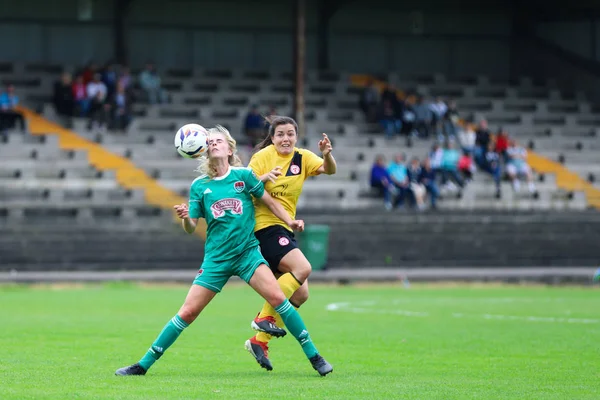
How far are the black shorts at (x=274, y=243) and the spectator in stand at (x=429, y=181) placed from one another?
20881mm

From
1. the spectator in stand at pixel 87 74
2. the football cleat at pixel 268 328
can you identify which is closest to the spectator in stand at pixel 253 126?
the spectator in stand at pixel 87 74

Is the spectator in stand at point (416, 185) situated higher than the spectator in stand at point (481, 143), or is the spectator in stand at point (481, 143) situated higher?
the spectator in stand at point (481, 143)

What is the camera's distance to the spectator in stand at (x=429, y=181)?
31406 millimetres

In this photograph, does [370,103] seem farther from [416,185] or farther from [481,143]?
[416,185]

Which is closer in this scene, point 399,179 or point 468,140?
point 399,179

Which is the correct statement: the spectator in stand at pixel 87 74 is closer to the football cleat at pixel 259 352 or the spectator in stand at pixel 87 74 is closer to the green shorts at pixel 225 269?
the football cleat at pixel 259 352

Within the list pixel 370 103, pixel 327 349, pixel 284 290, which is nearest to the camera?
pixel 284 290

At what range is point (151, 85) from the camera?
34.7m

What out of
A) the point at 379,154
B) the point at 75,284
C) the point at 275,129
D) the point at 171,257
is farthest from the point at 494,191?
the point at 275,129

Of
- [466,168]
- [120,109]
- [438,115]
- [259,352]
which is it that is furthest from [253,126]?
[259,352]

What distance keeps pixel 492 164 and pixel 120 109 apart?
10106 millimetres

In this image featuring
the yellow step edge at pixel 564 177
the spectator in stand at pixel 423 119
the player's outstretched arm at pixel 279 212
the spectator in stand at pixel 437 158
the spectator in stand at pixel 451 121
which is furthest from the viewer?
the spectator in stand at pixel 451 121

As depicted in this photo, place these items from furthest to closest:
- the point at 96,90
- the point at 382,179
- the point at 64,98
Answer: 1. the point at 64,98
2. the point at 96,90
3. the point at 382,179

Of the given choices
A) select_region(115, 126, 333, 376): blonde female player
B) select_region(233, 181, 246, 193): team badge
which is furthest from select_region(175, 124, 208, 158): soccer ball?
select_region(233, 181, 246, 193): team badge
